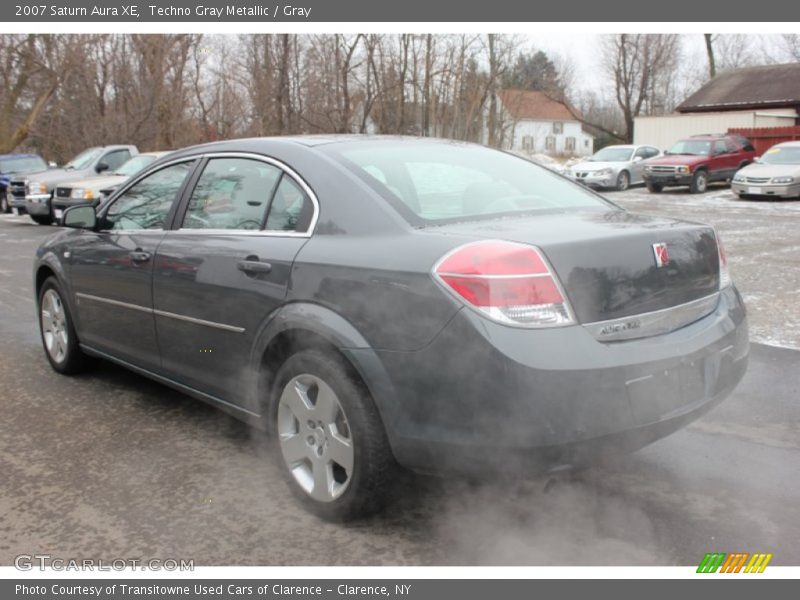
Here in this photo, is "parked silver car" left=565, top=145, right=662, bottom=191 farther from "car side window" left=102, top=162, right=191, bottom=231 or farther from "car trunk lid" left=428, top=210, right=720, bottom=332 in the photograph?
"car trunk lid" left=428, top=210, right=720, bottom=332

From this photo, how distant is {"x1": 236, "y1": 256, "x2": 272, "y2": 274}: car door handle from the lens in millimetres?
3428

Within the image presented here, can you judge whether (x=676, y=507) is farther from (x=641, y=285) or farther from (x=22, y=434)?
(x=22, y=434)

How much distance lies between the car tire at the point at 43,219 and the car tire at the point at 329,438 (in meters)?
16.3

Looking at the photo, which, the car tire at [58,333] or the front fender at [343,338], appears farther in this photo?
the car tire at [58,333]

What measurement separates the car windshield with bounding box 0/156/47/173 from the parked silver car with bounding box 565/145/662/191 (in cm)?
→ 1633

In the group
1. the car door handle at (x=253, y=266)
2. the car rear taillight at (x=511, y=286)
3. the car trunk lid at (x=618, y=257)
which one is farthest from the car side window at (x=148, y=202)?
the car rear taillight at (x=511, y=286)

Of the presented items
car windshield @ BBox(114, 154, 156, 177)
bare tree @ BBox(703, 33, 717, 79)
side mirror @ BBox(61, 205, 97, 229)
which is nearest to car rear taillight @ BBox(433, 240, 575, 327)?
side mirror @ BBox(61, 205, 97, 229)

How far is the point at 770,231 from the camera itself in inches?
533

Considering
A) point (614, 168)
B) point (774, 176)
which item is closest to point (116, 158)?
point (614, 168)

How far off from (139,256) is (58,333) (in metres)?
1.55

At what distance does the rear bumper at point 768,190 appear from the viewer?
19719 mm

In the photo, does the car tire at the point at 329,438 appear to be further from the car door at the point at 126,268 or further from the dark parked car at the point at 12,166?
the dark parked car at the point at 12,166

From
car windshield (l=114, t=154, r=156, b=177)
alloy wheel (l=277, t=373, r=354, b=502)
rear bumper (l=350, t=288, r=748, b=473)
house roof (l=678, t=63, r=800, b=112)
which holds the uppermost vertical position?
house roof (l=678, t=63, r=800, b=112)
